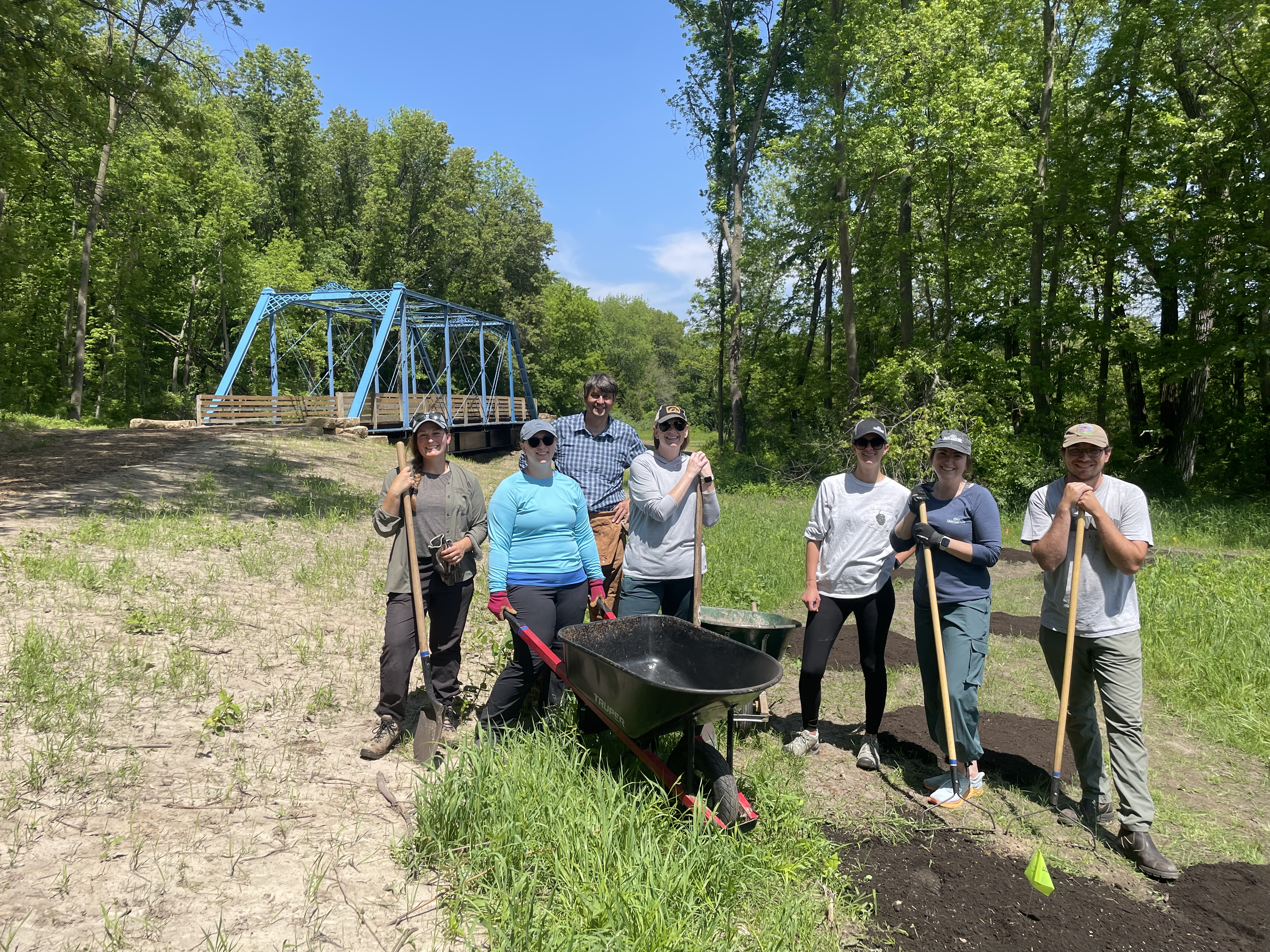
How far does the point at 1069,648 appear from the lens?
346 centimetres

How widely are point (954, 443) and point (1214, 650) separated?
13.1 feet

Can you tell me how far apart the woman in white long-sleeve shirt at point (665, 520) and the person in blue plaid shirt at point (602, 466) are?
1.28 ft

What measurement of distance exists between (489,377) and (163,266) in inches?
884

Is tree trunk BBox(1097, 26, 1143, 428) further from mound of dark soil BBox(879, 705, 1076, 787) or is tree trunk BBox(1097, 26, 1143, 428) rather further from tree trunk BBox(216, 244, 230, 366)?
tree trunk BBox(216, 244, 230, 366)

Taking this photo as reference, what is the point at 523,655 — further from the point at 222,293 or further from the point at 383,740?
the point at 222,293

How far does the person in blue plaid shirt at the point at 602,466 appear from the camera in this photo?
4.59 m

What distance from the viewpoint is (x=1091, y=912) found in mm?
2881

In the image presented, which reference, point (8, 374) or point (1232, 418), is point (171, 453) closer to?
point (8, 374)

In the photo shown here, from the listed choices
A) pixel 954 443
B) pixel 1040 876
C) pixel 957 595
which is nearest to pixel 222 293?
pixel 954 443

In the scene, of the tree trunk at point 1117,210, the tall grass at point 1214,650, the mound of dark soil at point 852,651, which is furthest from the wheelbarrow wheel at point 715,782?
the tree trunk at point 1117,210

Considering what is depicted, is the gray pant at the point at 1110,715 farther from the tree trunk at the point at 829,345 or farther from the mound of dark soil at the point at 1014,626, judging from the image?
the tree trunk at the point at 829,345

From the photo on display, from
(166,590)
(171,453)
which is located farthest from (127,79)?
(166,590)

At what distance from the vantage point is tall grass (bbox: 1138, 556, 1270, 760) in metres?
5.04

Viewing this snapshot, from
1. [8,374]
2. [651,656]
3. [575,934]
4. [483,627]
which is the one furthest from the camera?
[8,374]
